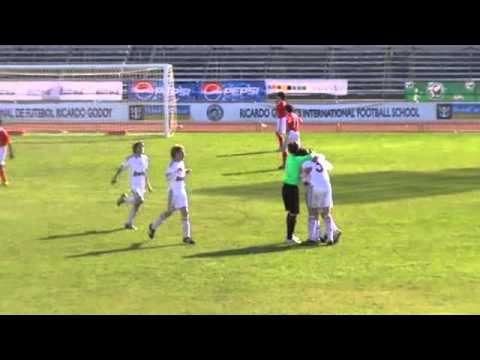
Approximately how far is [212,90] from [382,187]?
2803 centimetres

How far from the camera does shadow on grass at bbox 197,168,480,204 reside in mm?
19797

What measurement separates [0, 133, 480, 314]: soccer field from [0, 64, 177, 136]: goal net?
523 inches

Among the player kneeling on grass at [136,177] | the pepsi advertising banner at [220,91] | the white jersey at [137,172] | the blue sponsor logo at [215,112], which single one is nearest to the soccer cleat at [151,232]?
the player kneeling on grass at [136,177]

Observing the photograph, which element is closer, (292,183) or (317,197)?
(317,197)

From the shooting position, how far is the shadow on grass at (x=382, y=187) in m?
19.8

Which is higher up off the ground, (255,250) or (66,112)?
(66,112)

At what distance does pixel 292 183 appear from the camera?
580 inches

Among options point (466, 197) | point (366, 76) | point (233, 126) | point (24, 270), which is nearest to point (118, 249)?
point (24, 270)

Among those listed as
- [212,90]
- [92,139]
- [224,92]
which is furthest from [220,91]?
[92,139]

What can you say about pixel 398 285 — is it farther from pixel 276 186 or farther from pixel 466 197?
pixel 276 186

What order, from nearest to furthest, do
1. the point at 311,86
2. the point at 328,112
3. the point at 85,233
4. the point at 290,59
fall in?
1. the point at 85,233
2. the point at 328,112
3. the point at 311,86
4. the point at 290,59

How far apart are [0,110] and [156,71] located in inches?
329

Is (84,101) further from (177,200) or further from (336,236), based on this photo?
(336,236)

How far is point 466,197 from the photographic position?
19.4 meters
